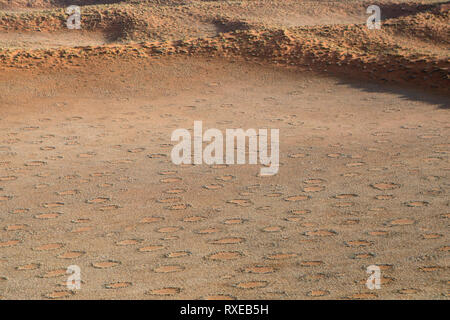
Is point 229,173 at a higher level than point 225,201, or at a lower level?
higher

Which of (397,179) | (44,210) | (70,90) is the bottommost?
(44,210)

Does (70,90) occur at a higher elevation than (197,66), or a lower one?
lower

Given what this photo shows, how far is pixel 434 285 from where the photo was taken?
3.40 metres

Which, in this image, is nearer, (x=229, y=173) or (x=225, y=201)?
(x=225, y=201)

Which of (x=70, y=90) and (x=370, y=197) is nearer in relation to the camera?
(x=370, y=197)

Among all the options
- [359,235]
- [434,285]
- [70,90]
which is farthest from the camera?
[70,90]

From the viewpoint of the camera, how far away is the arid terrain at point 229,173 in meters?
3.87

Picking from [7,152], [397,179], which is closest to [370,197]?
[397,179]

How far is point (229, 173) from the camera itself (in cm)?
676

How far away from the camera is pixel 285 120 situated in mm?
9914

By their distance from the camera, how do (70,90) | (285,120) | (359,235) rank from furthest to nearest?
(70,90)
(285,120)
(359,235)

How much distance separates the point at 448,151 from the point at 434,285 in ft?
13.9

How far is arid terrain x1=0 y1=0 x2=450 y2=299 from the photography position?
12.7ft

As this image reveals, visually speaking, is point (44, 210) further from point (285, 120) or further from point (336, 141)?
point (285, 120)
